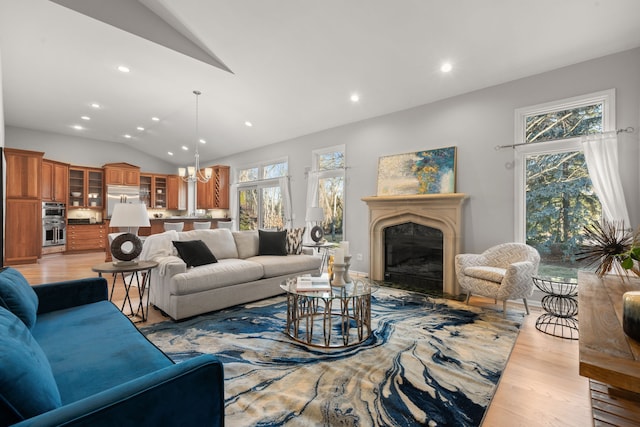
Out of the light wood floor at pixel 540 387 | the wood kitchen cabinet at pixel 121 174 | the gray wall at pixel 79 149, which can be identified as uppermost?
the gray wall at pixel 79 149

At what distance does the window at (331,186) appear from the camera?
5762 mm

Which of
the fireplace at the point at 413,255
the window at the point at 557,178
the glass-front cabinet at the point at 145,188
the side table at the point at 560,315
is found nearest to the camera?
the side table at the point at 560,315

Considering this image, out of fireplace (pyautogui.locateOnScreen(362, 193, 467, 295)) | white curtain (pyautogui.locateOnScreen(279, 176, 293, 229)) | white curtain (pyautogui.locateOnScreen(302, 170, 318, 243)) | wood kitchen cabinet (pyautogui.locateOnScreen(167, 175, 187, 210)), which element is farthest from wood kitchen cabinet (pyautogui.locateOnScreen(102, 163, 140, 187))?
fireplace (pyautogui.locateOnScreen(362, 193, 467, 295))

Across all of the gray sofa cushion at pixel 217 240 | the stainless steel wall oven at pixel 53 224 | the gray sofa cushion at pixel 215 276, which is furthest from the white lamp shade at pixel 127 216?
the stainless steel wall oven at pixel 53 224

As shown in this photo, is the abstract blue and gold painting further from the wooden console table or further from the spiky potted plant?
the wooden console table

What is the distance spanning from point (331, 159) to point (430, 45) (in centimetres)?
288

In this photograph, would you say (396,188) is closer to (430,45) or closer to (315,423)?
(430,45)

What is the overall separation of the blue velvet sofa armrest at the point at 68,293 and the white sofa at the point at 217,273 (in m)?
0.77

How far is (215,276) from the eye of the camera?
3.25 meters

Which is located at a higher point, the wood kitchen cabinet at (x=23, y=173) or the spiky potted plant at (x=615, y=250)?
the wood kitchen cabinet at (x=23, y=173)

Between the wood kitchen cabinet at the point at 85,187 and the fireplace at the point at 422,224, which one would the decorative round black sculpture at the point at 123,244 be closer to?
the fireplace at the point at 422,224

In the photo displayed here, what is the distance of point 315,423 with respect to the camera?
5.14ft

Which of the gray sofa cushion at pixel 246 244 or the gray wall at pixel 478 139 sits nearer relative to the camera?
the gray wall at pixel 478 139

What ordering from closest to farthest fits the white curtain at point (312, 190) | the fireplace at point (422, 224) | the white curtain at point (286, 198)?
the fireplace at point (422, 224) → the white curtain at point (312, 190) → the white curtain at point (286, 198)
